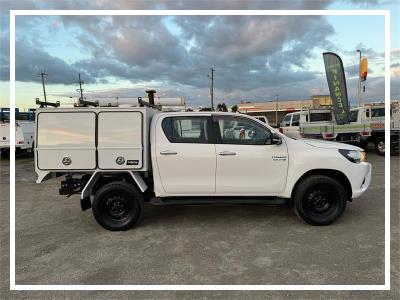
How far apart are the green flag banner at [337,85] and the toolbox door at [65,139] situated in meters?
12.5

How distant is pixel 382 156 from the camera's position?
44.8 ft

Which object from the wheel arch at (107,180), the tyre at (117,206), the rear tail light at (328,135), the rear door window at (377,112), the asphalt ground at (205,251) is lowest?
the asphalt ground at (205,251)

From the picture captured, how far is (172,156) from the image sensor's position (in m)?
5.12

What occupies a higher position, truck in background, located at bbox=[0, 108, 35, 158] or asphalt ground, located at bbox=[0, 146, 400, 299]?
truck in background, located at bbox=[0, 108, 35, 158]

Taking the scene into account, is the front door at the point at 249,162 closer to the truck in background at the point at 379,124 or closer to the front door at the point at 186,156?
the front door at the point at 186,156

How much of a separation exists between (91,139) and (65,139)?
1.25 ft

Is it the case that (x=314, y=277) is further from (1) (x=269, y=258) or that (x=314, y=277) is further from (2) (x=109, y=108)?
(2) (x=109, y=108)

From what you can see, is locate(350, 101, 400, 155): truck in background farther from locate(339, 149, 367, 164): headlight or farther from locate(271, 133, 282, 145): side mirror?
locate(271, 133, 282, 145): side mirror

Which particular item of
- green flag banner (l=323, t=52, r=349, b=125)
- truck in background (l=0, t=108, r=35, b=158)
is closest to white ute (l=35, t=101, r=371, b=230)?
green flag banner (l=323, t=52, r=349, b=125)

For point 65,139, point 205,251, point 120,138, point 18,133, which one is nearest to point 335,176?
point 205,251

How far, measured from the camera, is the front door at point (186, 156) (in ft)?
16.8

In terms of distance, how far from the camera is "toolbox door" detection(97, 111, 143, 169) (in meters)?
5.02

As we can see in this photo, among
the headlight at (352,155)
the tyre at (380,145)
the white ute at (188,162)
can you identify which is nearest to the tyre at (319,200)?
the white ute at (188,162)

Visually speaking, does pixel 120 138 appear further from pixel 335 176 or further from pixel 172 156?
pixel 335 176
